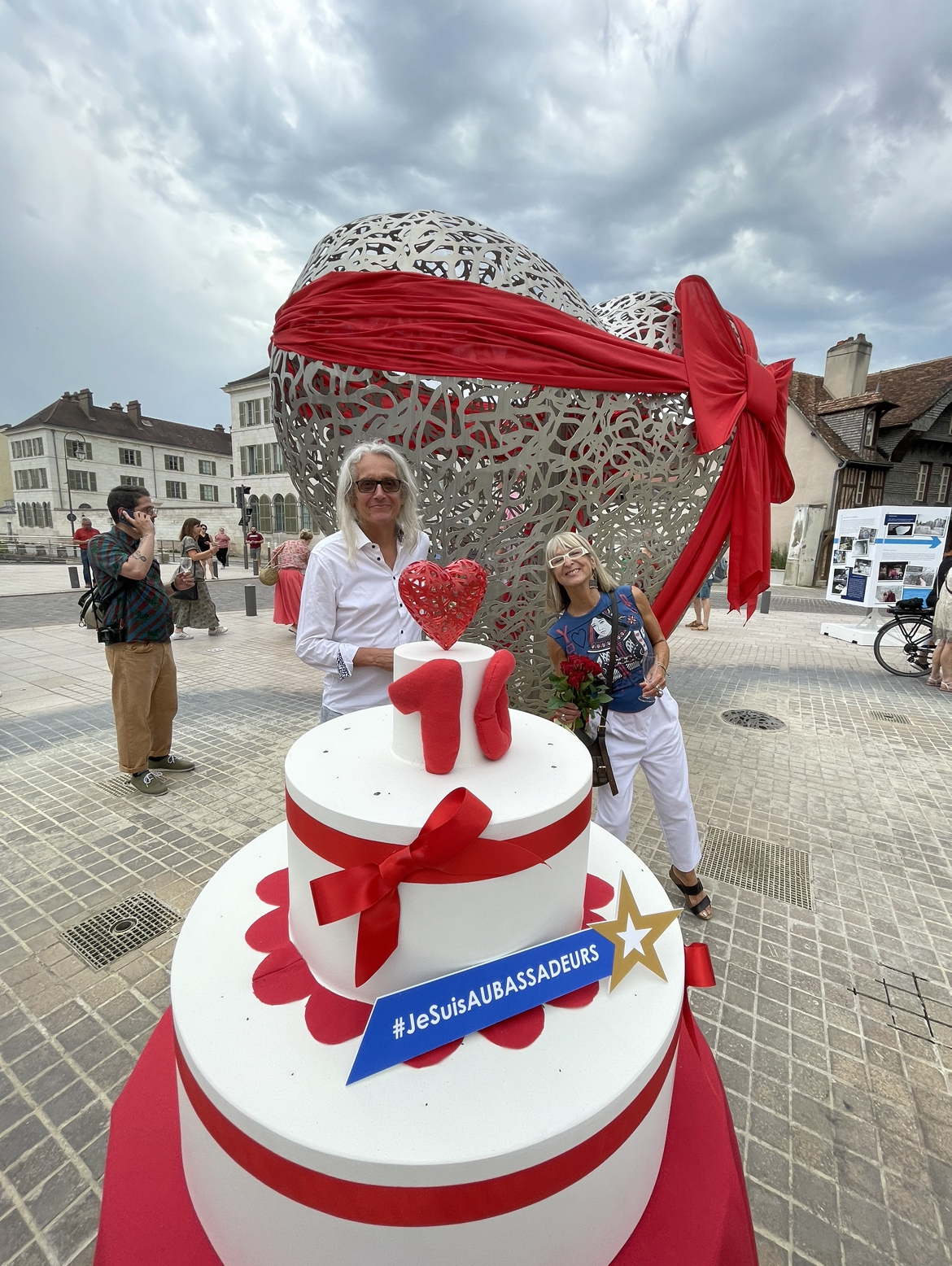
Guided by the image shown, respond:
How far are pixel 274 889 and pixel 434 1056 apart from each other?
58 cm

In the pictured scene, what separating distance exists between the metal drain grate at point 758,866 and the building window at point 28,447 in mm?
52654

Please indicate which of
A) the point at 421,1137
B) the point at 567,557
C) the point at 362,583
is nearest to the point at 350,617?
the point at 362,583

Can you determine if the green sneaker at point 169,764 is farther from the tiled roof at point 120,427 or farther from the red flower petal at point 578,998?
the tiled roof at point 120,427

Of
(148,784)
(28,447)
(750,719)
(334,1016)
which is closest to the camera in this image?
(334,1016)

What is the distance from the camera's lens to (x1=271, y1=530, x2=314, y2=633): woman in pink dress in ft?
26.3

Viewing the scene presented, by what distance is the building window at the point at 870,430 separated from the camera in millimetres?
18844

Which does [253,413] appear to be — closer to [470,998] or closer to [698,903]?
[698,903]

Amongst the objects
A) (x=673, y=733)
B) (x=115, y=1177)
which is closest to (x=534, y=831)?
(x=115, y=1177)

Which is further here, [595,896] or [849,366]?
[849,366]

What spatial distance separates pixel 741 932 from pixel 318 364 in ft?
10.4

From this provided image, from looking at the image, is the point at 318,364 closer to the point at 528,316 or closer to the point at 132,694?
the point at 528,316

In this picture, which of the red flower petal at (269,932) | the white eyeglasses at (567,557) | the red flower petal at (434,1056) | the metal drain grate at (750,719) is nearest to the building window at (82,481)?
the metal drain grate at (750,719)

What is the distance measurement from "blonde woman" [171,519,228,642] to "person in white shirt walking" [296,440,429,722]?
22.0 ft

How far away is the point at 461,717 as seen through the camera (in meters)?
1.17
